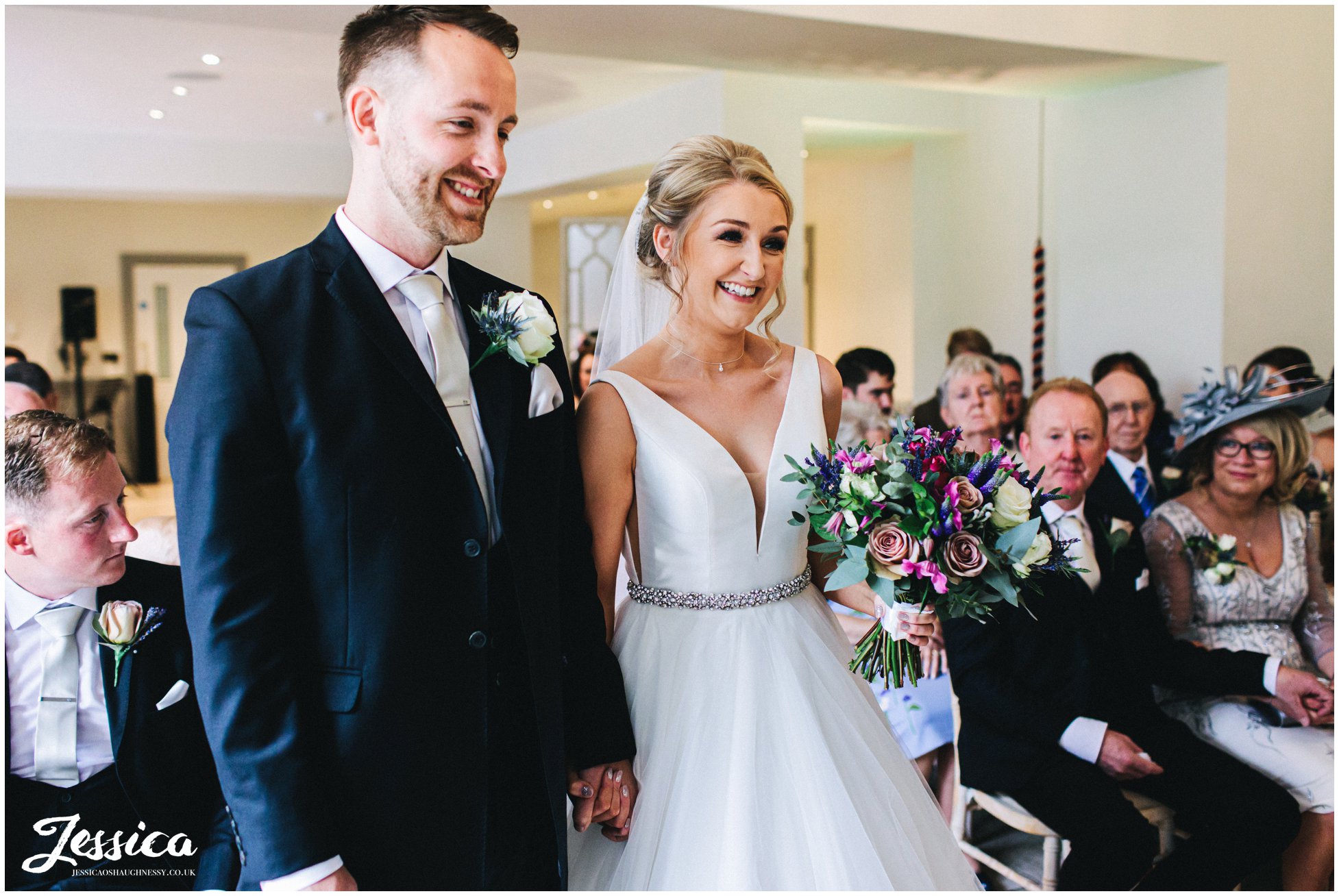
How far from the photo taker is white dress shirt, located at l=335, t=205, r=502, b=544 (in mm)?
1482

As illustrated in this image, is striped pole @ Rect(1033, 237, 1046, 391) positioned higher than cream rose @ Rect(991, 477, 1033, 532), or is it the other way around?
striped pole @ Rect(1033, 237, 1046, 391)

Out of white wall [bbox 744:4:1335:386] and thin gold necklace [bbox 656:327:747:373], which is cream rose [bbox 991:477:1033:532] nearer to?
thin gold necklace [bbox 656:327:747:373]

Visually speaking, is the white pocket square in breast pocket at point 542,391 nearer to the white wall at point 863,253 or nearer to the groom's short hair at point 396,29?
the groom's short hair at point 396,29

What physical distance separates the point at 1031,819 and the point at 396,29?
2308mm

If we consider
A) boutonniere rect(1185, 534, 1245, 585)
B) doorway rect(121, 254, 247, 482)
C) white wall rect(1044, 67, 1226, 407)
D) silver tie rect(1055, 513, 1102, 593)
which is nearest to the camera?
silver tie rect(1055, 513, 1102, 593)

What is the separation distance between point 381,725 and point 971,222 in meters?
7.20

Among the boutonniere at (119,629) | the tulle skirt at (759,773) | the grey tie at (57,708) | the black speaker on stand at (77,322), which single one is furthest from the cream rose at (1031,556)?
the black speaker on stand at (77,322)

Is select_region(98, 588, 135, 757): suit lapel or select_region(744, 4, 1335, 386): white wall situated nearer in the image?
select_region(98, 588, 135, 757): suit lapel

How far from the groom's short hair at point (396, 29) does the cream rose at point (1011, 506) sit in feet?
3.55

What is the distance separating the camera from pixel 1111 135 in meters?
5.47

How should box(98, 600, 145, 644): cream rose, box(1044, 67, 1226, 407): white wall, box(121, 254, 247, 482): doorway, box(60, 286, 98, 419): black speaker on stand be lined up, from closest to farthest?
box(98, 600, 145, 644): cream rose → box(1044, 67, 1226, 407): white wall → box(60, 286, 98, 419): black speaker on stand → box(121, 254, 247, 482): doorway

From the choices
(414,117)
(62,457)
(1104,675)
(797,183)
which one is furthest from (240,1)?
(797,183)

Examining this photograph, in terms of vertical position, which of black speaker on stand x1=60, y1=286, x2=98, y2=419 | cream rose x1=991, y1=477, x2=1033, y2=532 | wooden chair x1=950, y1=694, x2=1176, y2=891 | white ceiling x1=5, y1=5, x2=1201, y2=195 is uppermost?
white ceiling x1=5, y1=5, x2=1201, y2=195

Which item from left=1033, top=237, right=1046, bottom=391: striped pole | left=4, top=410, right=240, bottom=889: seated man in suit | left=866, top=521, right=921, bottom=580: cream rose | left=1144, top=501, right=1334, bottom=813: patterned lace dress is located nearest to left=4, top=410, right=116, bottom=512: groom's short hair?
left=4, top=410, right=240, bottom=889: seated man in suit
